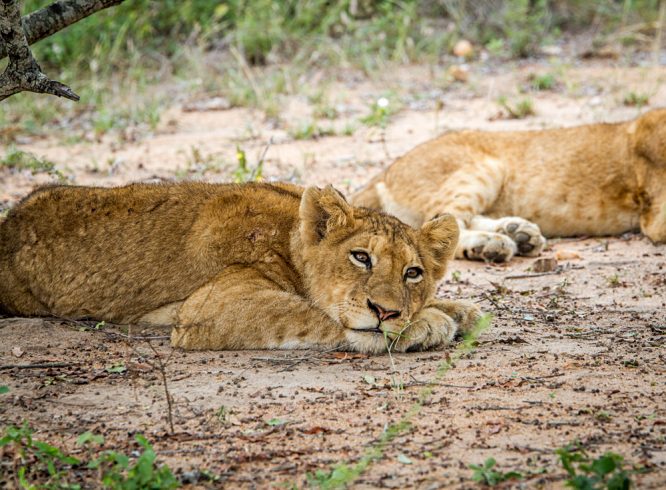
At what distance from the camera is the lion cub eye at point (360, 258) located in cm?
458

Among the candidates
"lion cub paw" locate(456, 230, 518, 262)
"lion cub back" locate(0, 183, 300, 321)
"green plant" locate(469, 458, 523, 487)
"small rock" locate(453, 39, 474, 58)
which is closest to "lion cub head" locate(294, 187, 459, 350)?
"lion cub back" locate(0, 183, 300, 321)

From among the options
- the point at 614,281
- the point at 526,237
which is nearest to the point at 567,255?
the point at 526,237

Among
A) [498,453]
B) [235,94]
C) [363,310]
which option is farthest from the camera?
[235,94]

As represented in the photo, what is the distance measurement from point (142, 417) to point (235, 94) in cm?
786

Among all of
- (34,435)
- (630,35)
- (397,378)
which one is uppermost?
(34,435)

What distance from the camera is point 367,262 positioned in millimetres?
4586

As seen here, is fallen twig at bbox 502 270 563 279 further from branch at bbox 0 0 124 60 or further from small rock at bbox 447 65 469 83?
small rock at bbox 447 65 469 83

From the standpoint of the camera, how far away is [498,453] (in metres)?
3.25

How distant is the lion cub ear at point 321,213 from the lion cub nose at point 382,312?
1.72 ft

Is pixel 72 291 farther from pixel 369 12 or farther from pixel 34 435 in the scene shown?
pixel 369 12

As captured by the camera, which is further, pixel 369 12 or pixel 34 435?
pixel 369 12

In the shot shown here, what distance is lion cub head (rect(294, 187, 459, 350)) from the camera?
443cm

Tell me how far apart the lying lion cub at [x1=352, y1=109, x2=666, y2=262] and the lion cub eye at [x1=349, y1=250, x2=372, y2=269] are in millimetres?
2975

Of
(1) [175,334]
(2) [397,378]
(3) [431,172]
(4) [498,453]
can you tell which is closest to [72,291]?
(1) [175,334]
